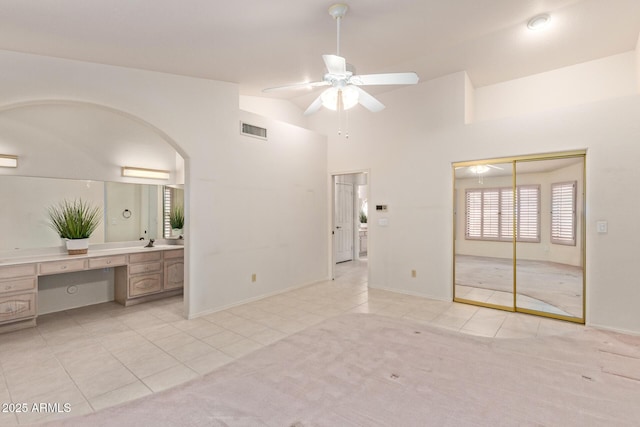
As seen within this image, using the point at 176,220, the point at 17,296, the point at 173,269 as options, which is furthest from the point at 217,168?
the point at 17,296

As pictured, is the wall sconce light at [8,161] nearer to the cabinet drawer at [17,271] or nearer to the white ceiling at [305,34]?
the cabinet drawer at [17,271]

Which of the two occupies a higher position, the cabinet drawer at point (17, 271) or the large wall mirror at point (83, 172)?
the large wall mirror at point (83, 172)

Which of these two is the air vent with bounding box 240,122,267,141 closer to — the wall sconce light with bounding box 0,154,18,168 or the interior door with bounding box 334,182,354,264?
the wall sconce light with bounding box 0,154,18,168

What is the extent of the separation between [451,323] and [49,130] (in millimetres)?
5849

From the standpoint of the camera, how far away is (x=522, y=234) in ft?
13.7

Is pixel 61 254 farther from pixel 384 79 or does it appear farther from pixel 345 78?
pixel 384 79

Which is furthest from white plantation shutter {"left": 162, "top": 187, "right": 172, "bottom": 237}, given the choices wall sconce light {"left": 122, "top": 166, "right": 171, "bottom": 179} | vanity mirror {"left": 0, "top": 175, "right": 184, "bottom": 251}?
wall sconce light {"left": 122, "top": 166, "right": 171, "bottom": 179}

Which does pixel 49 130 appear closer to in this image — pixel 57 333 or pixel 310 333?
pixel 57 333

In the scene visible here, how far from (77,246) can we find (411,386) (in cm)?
447

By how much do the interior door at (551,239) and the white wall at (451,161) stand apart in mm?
161

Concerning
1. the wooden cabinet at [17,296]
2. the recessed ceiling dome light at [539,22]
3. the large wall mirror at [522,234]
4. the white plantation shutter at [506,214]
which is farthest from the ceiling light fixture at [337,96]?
the wooden cabinet at [17,296]

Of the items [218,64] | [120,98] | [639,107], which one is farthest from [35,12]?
[639,107]

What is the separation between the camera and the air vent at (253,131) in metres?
4.55

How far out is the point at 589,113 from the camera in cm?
354
